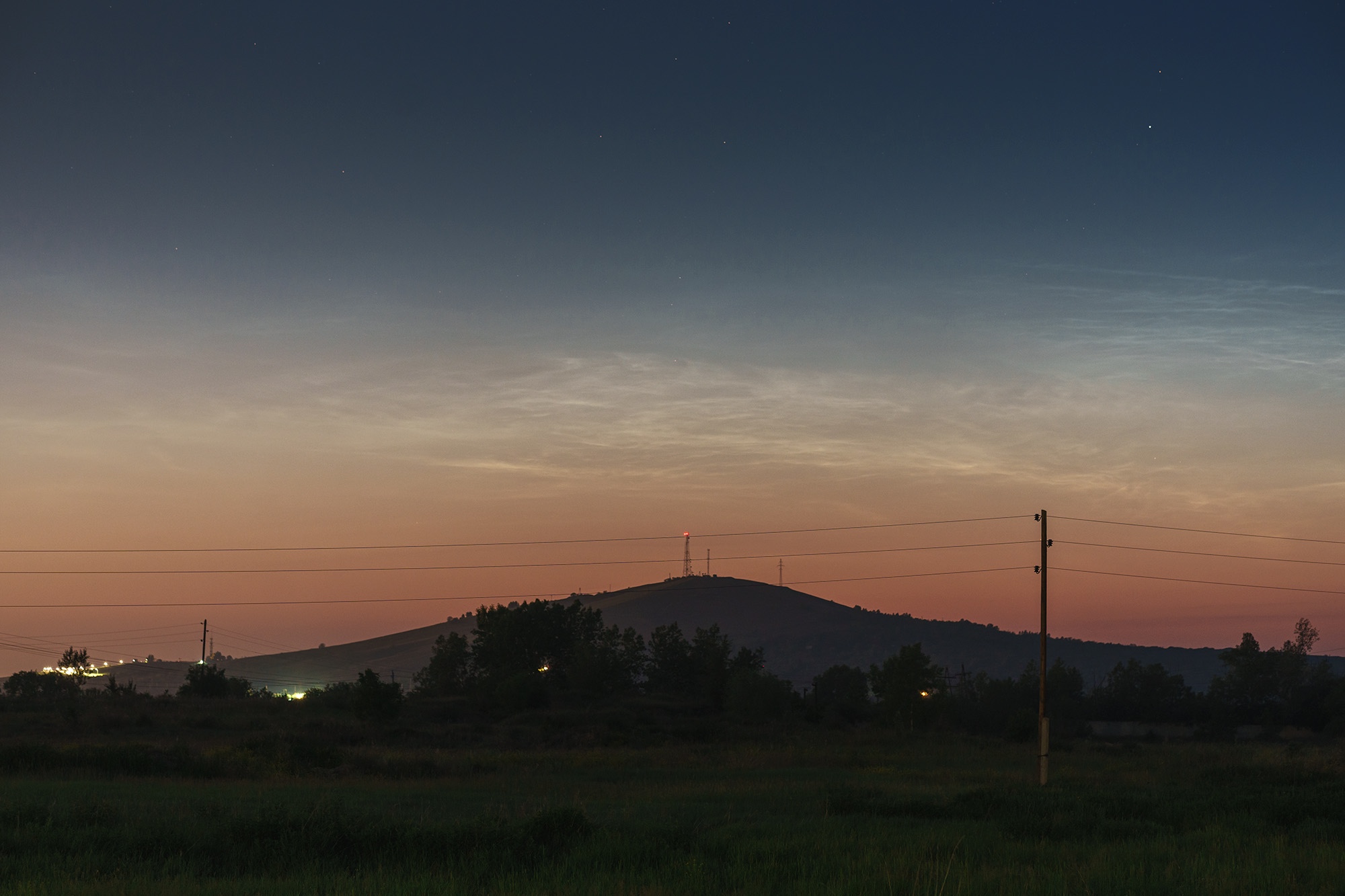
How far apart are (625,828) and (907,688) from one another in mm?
89869

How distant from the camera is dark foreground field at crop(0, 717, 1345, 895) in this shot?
15953mm

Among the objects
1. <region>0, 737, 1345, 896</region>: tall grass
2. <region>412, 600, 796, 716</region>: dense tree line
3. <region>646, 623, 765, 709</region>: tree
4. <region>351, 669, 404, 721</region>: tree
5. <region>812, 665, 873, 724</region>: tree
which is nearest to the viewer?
<region>0, 737, 1345, 896</region>: tall grass

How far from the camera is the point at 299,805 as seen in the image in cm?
2688

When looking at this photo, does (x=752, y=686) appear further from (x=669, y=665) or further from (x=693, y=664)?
(x=669, y=665)

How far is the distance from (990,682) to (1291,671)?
4043 cm

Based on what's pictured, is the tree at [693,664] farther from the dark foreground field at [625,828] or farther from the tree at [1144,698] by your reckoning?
the dark foreground field at [625,828]

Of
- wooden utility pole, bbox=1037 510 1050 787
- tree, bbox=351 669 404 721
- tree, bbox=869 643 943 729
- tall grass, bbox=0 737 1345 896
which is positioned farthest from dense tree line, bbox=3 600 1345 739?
tall grass, bbox=0 737 1345 896

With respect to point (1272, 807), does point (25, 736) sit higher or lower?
lower

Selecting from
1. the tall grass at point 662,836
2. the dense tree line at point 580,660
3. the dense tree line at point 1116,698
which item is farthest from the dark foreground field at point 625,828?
the dense tree line at point 580,660

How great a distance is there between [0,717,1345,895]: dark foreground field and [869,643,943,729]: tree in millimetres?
58534

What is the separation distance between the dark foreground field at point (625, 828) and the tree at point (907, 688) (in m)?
58.5

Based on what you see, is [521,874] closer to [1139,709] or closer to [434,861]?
[434,861]

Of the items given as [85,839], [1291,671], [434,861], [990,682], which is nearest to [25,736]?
[85,839]

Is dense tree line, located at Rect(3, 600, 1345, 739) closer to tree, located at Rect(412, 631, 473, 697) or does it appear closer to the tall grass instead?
tree, located at Rect(412, 631, 473, 697)
